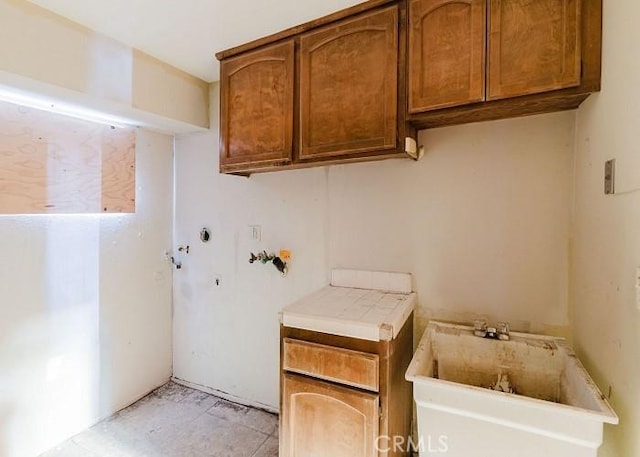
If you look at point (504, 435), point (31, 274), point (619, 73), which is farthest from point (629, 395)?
point (31, 274)

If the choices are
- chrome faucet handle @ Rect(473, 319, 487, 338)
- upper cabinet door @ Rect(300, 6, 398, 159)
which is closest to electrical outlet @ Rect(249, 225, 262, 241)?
upper cabinet door @ Rect(300, 6, 398, 159)

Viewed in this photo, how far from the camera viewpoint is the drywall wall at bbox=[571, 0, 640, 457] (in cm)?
87

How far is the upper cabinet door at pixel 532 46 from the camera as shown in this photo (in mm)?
1093

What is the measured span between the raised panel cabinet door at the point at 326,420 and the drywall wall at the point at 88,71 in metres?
1.70

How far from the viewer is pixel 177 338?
252 centimetres

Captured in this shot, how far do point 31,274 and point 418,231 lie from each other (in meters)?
2.10

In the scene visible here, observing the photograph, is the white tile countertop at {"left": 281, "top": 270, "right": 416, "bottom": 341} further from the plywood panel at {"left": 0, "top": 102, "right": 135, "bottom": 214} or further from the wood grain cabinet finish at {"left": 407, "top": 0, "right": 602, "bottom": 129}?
the plywood panel at {"left": 0, "top": 102, "right": 135, "bottom": 214}

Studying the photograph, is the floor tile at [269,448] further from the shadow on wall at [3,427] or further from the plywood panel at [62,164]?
the plywood panel at [62,164]

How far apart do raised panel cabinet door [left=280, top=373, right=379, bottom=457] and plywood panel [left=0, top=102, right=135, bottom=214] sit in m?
1.62

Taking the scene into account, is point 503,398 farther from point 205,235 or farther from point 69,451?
point 69,451

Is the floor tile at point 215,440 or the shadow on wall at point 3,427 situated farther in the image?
the floor tile at point 215,440

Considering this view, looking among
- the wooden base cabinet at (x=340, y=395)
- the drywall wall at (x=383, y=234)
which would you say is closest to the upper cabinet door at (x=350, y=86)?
the drywall wall at (x=383, y=234)

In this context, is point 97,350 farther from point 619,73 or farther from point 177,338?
point 619,73

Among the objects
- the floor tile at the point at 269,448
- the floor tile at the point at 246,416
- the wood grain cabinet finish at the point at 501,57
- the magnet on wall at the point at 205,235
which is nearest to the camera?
the wood grain cabinet finish at the point at 501,57
